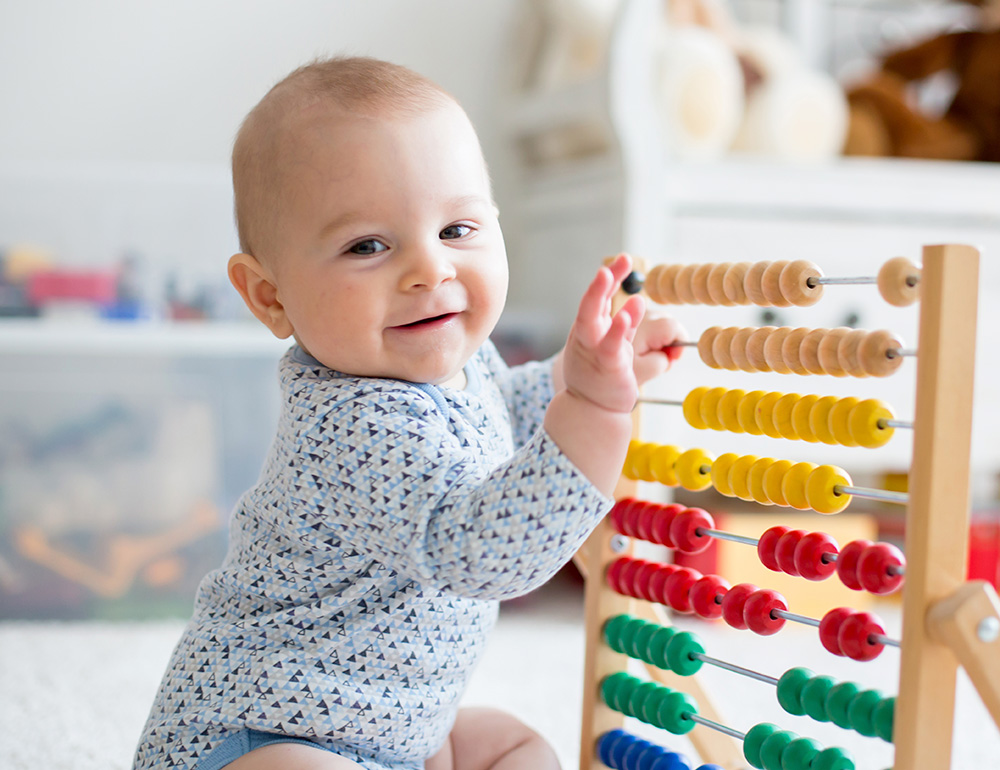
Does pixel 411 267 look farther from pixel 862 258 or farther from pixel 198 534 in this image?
pixel 862 258

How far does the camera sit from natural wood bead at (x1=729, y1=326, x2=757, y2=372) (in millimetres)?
812

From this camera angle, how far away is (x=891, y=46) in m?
2.27

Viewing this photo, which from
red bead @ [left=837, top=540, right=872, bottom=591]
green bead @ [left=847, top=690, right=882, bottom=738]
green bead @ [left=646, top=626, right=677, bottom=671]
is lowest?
green bead @ [left=646, top=626, right=677, bottom=671]

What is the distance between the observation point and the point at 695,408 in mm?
869

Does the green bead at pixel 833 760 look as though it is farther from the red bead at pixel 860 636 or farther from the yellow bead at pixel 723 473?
the yellow bead at pixel 723 473

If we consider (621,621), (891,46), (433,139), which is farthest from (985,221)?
(433,139)

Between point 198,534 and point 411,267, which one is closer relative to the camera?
point 411,267

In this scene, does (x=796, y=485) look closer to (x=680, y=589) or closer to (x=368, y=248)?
(x=680, y=589)

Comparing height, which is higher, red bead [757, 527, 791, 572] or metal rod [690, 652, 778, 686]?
red bead [757, 527, 791, 572]

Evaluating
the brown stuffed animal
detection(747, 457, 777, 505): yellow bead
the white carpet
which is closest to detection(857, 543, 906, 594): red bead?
detection(747, 457, 777, 505): yellow bead

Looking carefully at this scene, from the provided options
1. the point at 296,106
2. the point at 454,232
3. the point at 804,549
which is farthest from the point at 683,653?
the point at 296,106

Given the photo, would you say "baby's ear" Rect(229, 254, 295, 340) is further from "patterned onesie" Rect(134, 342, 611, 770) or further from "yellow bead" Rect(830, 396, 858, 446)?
"yellow bead" Rect(830, 396, 858, 446)

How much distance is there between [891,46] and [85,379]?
173 centimetres

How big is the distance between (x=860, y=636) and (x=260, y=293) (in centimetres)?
47
